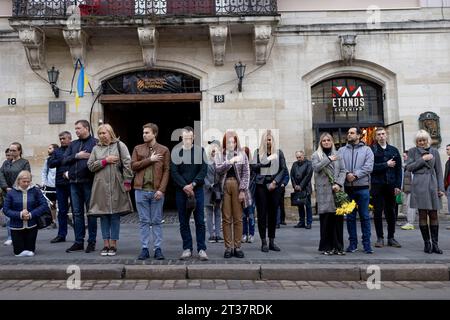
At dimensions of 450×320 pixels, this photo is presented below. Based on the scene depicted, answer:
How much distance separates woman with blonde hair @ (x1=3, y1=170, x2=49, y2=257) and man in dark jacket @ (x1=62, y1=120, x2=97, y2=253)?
55 cm

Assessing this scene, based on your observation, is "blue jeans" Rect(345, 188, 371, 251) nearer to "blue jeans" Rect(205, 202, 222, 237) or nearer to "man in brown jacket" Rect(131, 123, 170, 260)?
"blue jeans" Rect(205, 202, 222, 237)

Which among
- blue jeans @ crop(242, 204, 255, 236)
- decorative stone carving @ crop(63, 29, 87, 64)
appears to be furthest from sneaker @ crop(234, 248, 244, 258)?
decorative stone carving @ crop(63, 29, 87, 64)

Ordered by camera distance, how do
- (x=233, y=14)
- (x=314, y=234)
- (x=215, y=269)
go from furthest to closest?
1. (x=233, y=14)
2. (x=314, y=234)
3. (x=215, y=269)

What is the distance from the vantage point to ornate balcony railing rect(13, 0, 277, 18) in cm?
1249

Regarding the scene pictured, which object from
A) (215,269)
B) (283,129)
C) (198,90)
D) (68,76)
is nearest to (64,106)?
(68,76)

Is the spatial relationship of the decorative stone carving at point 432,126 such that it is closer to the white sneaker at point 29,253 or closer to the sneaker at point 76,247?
the sneaker at point 76,247

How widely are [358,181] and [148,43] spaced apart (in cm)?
799

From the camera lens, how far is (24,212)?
7.19 m

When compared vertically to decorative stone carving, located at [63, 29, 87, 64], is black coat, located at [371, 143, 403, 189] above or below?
below

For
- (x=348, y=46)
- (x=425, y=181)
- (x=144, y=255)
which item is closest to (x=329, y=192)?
(x=425, y=181)

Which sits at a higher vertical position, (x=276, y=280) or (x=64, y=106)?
(x=64, y=106)

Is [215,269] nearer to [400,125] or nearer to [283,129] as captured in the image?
[283,129]

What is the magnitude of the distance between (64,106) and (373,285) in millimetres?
10391

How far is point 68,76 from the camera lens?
13.1 meters
